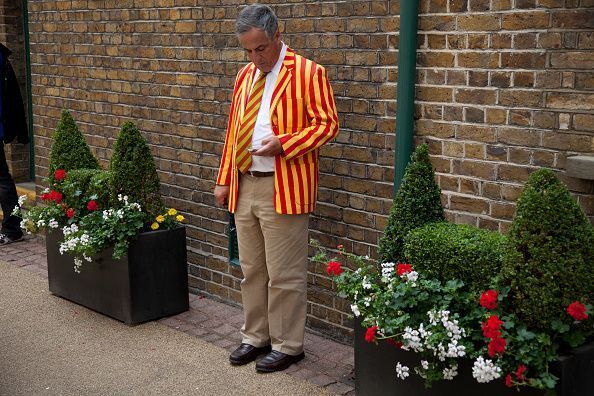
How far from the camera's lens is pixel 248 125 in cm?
475

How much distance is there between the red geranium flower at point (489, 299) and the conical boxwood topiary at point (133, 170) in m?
3.11

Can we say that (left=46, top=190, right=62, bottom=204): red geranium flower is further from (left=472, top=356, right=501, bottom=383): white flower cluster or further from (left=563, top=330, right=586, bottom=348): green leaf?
(left=563, top=330, right=586, bottom=348): green leaf

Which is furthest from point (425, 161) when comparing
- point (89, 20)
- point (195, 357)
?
point (89, 20)

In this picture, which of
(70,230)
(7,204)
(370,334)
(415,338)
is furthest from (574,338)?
(7,204)

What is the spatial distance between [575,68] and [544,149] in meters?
0.43

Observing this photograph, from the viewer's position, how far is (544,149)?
4098 mm

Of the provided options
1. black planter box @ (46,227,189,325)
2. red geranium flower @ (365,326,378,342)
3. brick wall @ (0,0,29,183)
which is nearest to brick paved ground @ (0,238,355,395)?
black planter box @ (46,227,189,325)

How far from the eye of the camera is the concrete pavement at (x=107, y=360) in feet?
15.5

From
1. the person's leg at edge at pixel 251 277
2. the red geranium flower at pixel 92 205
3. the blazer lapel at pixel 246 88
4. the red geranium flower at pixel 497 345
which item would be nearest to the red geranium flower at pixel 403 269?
the red geranium flower at pixel 497 345

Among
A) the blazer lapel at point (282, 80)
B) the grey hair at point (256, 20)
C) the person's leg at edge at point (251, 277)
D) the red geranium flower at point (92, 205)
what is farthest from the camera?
the red geranium flower at point (92, 205)

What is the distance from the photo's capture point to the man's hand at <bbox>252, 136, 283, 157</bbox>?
4.55 m

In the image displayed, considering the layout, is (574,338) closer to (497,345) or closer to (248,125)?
(497,345)

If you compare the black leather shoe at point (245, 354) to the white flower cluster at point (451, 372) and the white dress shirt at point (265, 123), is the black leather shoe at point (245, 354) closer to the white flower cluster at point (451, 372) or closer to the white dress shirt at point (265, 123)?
the white dress shirt at point (265, 123)

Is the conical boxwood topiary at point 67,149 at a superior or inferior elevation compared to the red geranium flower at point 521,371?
superior
